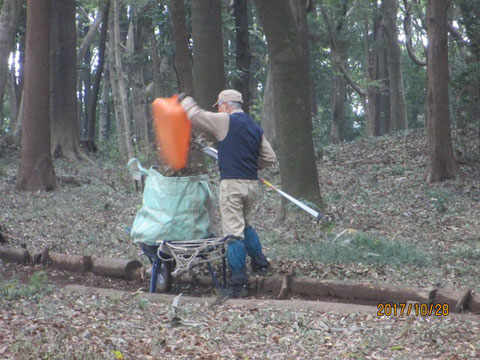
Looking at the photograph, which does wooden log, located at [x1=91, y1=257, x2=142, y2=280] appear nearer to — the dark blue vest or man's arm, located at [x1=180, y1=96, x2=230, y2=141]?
the dark blue vest

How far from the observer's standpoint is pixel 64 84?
23.4 meters

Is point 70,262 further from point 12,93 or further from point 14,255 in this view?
point 12,93

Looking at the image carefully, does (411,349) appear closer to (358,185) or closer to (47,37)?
(358,185)

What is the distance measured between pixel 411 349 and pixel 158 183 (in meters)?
3.54

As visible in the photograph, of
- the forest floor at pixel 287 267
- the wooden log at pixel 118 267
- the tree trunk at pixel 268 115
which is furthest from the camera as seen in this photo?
the tree trunk at pixel 268 115

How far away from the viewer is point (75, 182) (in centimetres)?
1831

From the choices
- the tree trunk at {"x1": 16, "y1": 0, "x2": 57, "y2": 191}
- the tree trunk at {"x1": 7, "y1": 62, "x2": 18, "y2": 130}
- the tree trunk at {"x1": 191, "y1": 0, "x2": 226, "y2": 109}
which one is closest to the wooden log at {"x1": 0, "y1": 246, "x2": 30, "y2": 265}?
the tree trunk at {"x1": 16, "y1": 0, "x2": 57, "y2": 191}

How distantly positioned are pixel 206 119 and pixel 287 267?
6.65 ft

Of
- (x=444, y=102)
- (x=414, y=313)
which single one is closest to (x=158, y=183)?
(x=414, y=313)

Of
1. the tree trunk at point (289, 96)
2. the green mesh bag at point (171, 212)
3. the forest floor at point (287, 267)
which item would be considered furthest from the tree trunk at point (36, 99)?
the green mesh bag at point (171, 212)

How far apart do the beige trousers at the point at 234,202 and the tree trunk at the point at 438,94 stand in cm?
947

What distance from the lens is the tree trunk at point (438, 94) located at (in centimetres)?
1683

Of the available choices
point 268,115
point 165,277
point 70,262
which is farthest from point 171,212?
point 268,115

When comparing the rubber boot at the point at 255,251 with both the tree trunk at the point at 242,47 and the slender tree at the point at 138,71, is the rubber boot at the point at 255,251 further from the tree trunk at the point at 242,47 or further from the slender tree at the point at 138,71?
the slender tree at the point at 138,71
